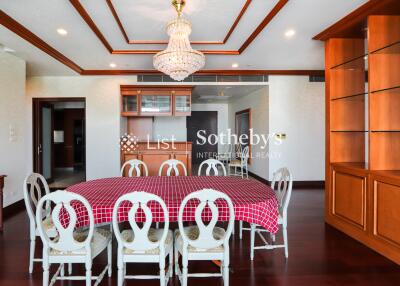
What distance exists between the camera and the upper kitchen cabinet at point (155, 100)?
5719 millimetres

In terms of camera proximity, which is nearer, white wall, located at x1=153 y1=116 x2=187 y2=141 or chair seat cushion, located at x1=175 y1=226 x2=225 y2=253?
chair seat cushion, located at x1=175 y1=226 x2=225 y2=253

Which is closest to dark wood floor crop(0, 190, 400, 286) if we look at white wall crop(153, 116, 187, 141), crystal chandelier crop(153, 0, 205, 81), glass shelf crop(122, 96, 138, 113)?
crystal chandelier crop(153, 0, 205, 81)

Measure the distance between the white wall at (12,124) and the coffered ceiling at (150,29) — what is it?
0.89 feet

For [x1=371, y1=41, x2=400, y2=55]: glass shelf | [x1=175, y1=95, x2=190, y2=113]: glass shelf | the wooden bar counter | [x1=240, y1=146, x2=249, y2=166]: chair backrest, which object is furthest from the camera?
Answer: [x1=240, y1=146, x2=249, y2=166]: chair backrest

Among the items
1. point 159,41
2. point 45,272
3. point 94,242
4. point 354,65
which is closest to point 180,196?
point 94,242

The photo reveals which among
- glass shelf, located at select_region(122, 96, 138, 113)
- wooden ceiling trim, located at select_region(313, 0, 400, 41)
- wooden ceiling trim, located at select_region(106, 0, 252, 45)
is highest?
wooden ceiling trim, located at select_region(106, 0, 252, 45)

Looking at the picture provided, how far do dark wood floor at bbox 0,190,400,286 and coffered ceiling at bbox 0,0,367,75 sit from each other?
2637 mm

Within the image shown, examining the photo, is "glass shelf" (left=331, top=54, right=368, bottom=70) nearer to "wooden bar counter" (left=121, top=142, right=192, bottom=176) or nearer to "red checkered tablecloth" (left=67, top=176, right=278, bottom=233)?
"red checkered tablecloth" (left=67, top=176, right=278, bottom=233)

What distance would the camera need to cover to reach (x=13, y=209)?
4.21 metres

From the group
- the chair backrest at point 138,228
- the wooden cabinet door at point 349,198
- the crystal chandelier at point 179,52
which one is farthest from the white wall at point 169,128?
the chair backrest at point 138,228

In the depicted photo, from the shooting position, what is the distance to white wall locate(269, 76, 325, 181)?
19.0ft

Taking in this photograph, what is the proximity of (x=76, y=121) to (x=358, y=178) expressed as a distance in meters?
9.54

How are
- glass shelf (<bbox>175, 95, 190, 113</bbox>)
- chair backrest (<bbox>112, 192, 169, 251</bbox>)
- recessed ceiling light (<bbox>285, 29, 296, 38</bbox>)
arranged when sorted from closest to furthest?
chair backrest (<bbox>112, 192, 169, 251</bbox>)
recessed ceiling light (<bbox>285, 29, 296, 38</bbox>)
glass shelf (<bbox>175, 95, 190, 113</bbox>)

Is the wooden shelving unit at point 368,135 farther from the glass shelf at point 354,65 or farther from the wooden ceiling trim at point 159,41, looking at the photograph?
the wooden ceiling trim at point 159,41
